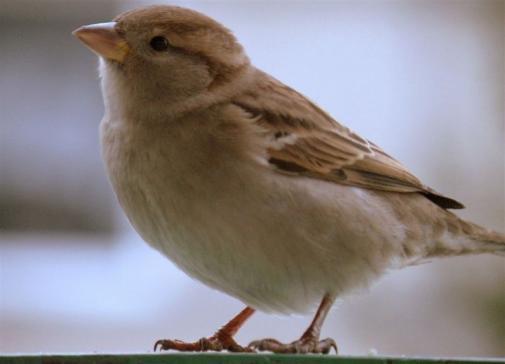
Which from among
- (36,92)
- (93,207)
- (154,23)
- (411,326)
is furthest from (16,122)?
(154,23)

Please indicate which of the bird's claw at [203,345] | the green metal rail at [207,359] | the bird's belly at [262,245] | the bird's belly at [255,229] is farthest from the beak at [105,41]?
the green metal rail at [207,359]

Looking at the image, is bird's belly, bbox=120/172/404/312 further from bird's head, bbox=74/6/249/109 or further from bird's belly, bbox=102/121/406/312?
bird's head, bbox=74/6/249/109

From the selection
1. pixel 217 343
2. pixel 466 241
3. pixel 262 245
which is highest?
pixel 262 245

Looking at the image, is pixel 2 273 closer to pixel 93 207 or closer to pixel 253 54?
pixel 93 207

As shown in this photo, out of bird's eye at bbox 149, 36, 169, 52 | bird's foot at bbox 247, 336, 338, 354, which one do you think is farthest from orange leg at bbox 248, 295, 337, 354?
bird's eye at bbox 149, 36, 169, 52

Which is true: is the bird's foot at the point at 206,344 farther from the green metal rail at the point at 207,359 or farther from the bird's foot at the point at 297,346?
the green metal rail at the point at 207,359

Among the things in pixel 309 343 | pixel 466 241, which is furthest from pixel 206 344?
pixel 466 241

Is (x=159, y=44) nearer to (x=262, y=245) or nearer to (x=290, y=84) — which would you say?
(x=262, y=245)
